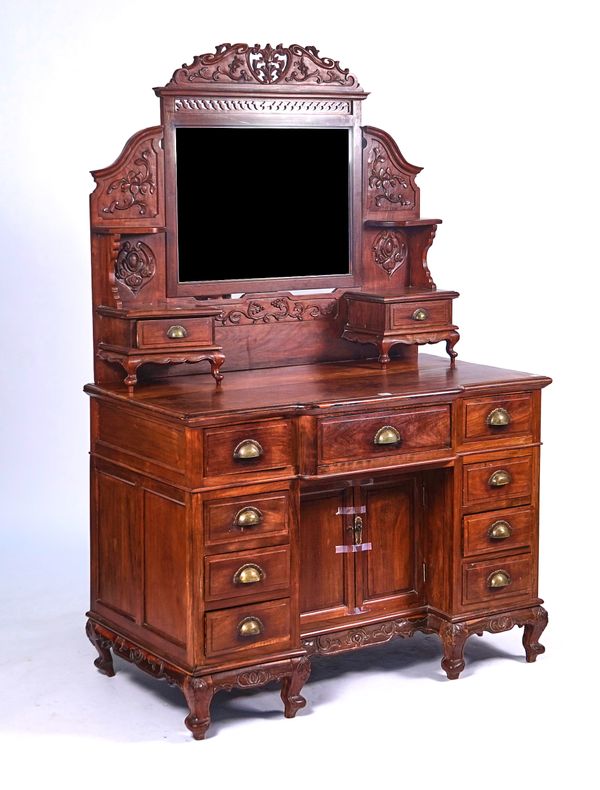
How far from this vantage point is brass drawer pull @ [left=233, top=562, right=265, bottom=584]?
4125mm

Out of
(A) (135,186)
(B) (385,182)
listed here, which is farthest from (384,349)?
(A) (135,186)

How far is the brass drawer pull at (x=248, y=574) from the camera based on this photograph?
412 centimetres

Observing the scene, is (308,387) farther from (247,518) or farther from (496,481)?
(496,481)

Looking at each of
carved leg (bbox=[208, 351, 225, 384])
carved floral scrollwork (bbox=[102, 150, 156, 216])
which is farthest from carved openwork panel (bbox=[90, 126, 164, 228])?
carved leg (bbox=[208, 351, 225, 384])

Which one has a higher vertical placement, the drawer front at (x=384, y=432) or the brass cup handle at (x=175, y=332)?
the brass cup handle at (x=175, y=332)

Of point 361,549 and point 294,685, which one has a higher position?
point 361,549

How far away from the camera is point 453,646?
4531mm

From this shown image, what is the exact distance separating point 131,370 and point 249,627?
805 mm

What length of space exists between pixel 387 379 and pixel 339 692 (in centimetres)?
92

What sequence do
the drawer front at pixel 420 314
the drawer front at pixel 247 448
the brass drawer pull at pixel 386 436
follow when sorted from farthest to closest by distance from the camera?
1. the drawer front at pixel 420 314
2. the brass drawer pull at pixel 386 436
3. the drawer front at pixel 247 448

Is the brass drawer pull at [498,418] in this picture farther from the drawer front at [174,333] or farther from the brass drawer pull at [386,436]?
the drawer front at [174,333]

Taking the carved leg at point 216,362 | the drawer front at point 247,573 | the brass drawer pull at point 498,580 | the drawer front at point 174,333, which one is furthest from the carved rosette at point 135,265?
the brass drawer pull at point 498,580

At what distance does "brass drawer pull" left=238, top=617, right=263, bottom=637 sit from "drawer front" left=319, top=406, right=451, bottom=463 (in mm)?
469

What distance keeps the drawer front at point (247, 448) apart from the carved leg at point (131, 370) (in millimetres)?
437
